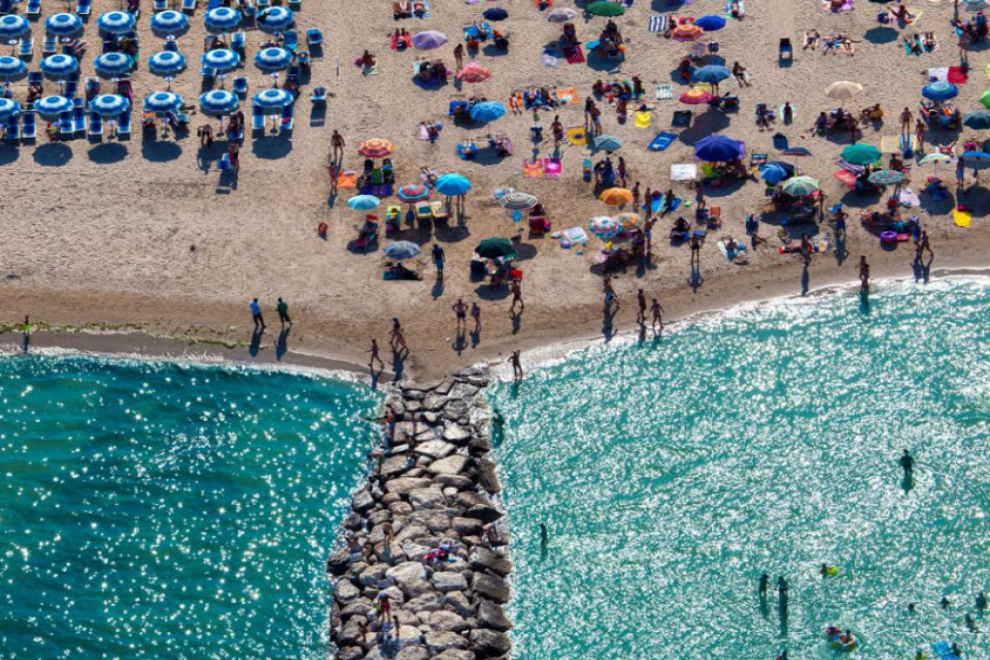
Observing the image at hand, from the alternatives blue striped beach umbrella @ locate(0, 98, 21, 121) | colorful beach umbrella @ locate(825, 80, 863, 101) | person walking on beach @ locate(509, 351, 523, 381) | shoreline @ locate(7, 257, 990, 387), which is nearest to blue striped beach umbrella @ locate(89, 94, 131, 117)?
blue striped beach umbrella @ locate(0, 98, 21, 121)

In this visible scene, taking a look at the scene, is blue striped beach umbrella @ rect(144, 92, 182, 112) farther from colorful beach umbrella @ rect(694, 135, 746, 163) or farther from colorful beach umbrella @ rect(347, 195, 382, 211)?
colorful beach umbrella @ rect(694, 135, 746, 163)

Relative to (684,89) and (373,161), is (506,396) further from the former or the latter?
(684,89)

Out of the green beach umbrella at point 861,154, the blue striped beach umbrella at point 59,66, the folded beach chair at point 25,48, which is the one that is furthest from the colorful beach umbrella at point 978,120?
the folded beach chair at point 25,48

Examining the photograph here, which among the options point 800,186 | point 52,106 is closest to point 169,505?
point 52,106

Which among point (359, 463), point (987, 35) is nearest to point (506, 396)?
point (359, 463)

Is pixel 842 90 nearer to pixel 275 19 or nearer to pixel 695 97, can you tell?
pixel 695 97

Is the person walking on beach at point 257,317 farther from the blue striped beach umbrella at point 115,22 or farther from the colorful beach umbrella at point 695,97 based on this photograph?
the blue striped beach umbrella at point 115,22

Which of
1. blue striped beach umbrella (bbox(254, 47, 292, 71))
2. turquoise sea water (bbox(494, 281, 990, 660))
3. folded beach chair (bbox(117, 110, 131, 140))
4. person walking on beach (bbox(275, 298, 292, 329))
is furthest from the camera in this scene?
blue striped beach umbrella (bbox(254, 47, 292, 71))
